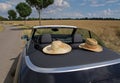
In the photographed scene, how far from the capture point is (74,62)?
277 centimetres

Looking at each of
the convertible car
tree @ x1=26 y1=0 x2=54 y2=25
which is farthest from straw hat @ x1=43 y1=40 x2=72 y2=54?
tree @ x1=26 y1=0 x2=54 y2=25

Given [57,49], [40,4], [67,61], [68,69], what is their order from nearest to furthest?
[68,69]
[67,61]
[57,49]
[40,4]

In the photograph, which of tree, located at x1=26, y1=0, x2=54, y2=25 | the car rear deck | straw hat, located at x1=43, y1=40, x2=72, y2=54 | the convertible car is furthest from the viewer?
tree, located at x1=26, y1=0, x2=54, y2=25

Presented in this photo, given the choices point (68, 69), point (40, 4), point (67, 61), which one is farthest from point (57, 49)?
point (40, 4)

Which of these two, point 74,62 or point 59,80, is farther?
point 74,62

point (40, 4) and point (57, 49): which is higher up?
point (57, 49)

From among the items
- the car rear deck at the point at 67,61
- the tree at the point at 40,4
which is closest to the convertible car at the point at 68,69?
the car rear deck at the point at 67,61

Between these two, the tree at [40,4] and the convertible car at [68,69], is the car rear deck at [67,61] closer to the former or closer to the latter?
the convertible car at [68,69]

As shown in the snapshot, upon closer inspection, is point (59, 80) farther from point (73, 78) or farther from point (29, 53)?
point (29, 53)

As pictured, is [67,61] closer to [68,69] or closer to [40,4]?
[68,69]

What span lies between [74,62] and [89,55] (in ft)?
1.58

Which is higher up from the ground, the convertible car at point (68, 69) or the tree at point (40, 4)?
the convertible car at point (68, 69)

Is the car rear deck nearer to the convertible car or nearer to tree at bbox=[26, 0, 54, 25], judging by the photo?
the convertible car

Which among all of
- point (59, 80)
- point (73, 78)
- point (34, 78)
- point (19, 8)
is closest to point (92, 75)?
point (73, 78)
